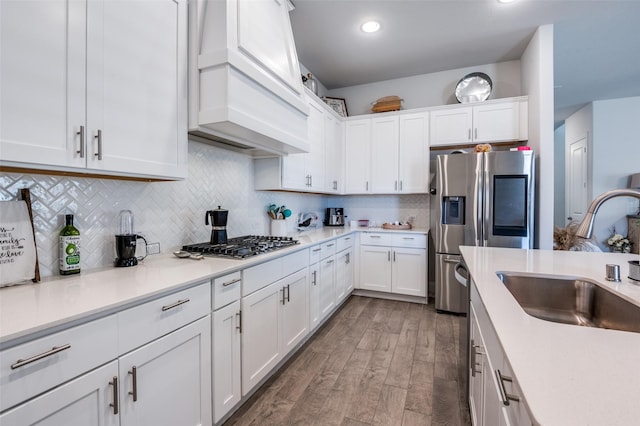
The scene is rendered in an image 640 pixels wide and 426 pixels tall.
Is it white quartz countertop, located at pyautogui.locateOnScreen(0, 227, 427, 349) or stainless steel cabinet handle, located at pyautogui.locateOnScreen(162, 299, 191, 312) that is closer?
white quartz countertop, located at pyautogui.locateOnScreen(0, 227, 427, 349)

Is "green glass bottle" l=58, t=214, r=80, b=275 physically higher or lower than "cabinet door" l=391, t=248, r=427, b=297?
higher

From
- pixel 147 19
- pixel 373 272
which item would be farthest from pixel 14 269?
pixel 373 272

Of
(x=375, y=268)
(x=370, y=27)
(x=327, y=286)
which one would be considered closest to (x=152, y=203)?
(x=327, y=286)

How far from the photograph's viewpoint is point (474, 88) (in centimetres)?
361

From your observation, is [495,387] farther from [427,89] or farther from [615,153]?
[615,153]

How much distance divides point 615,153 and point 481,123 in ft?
11.7

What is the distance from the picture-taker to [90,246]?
1541 millimetres

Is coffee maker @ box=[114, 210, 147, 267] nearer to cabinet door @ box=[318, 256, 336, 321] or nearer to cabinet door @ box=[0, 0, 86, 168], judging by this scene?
cabinet door @ box=[0, 0, 86, 168]

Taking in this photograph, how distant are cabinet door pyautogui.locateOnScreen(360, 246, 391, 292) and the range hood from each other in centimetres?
195

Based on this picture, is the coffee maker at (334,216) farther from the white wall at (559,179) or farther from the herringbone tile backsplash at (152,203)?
the white wall at (559,179)

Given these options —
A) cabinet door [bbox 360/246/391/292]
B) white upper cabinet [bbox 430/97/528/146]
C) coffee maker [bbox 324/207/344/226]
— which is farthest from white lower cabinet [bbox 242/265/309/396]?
white upper cabinet [bbox 430/97/528/146]

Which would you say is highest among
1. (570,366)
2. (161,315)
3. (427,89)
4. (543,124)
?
(427,89)

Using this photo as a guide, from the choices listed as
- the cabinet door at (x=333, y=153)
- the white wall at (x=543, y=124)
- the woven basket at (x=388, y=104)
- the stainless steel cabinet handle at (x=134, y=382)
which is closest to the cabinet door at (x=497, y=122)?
the white wall at (x=543, y=124)

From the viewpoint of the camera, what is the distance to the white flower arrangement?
477 centimetres
